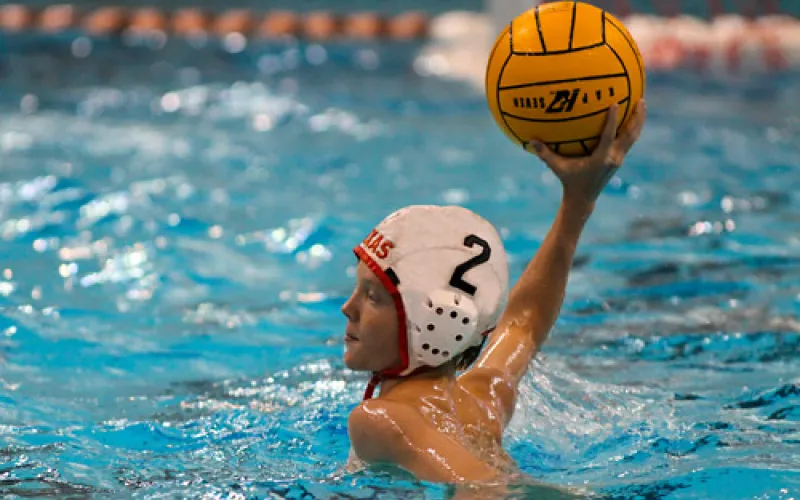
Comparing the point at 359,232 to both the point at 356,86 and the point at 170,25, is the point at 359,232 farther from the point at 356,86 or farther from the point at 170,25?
the point at 170,25

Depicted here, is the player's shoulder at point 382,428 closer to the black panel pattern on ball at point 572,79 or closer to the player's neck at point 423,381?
the player's neck at point 423,381

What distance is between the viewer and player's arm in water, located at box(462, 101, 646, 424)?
8.98 ft

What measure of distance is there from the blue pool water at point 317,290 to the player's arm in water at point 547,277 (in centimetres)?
35

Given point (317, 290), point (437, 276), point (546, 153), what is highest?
point (317, 290)

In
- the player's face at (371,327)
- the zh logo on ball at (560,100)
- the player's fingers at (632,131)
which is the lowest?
the player's face at (371,327)

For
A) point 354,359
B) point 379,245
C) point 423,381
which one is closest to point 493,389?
point 423,381

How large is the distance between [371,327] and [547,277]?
63 centimetres

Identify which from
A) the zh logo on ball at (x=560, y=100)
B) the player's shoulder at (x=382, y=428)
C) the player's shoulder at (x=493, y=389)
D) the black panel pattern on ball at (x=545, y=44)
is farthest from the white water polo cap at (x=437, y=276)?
the black panel pattern on ball at (x=545, y=44)

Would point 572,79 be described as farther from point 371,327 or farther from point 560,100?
point 371,327

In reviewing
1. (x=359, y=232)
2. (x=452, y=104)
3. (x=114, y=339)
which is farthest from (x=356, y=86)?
(x=114, y=339)

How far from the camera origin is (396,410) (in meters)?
2.53

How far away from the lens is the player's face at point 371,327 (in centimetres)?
257

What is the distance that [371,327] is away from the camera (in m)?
2.57

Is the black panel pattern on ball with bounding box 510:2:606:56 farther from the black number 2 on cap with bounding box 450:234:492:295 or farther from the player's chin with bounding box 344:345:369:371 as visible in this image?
the player's chin with bounding box 344:345:369:371
